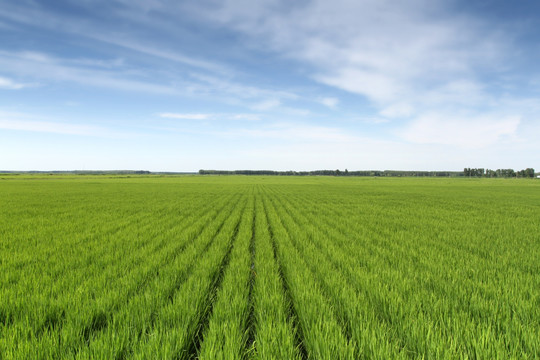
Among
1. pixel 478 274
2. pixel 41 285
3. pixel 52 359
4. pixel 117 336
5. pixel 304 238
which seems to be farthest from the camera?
pixel 304 238

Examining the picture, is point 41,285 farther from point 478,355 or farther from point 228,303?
point 478,355

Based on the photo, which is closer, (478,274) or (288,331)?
(288,331)

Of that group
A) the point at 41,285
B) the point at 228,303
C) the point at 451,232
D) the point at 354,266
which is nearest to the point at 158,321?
the point at 228,303

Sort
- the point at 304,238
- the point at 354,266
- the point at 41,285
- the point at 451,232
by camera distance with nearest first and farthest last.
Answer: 1. the point at 41,285
2. the point at 354,266
3. the point at 304,238
4. the point at 451,232

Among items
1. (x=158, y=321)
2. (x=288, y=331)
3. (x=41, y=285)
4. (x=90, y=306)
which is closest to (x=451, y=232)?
(x=288, y=331)

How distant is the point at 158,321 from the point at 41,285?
9.80ft

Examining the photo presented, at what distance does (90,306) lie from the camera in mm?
3754

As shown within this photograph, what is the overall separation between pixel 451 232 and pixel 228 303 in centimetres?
1057

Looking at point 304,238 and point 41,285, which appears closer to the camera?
point 41,285

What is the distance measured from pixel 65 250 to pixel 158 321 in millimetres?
5814

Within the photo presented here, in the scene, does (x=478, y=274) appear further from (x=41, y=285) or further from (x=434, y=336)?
(x=41, y=285)

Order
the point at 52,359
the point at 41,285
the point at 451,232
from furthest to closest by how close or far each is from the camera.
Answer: the point at 451,232
the point at 41,285
the point at 52,359

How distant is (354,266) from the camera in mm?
5957

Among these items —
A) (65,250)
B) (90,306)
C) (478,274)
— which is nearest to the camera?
(90,306)
